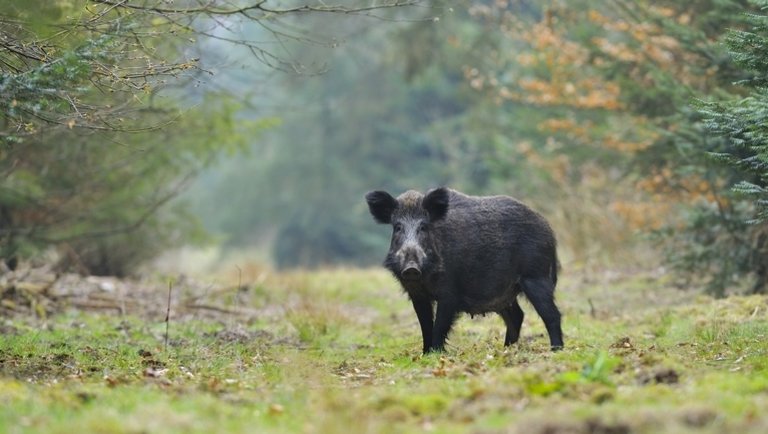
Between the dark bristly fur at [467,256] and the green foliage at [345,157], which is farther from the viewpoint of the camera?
the green foliage at [345,157]

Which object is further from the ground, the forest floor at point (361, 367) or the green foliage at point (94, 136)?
the green foliage at point (94, 136)

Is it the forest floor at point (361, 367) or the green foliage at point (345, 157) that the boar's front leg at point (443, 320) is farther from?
the green foliage at point (345, 157)

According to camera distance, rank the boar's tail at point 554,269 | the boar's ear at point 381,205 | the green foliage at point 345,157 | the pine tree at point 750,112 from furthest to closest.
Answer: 1. the green foliage at point 345,157
2. the boar's tail at point 554,269
3. the boar's ear at point 381,205
4. the pine tree at point 750,112

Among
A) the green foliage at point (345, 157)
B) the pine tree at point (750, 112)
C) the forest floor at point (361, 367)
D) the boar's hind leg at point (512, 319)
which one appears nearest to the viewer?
the forest floor at point (361, 367)

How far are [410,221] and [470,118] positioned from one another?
23.5 metres

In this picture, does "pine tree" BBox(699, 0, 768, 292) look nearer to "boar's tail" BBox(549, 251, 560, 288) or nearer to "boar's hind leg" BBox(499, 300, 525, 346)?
"boar's tail" BBox(549, 251, 560, 288)

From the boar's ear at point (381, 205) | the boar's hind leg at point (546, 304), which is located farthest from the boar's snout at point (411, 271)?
the boar's hind leg at point (546, 304)

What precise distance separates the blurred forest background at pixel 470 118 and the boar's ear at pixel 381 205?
190cm

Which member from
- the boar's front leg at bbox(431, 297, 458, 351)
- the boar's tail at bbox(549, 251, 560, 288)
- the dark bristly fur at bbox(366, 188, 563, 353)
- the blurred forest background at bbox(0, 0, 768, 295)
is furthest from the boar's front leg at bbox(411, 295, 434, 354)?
the blurred forest background at bbox(0, 0, 768, 295)

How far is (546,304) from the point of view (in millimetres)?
10414

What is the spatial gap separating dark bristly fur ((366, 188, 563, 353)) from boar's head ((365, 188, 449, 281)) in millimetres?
10

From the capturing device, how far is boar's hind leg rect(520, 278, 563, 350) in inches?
408

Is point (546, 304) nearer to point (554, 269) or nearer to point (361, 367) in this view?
point (554, 269)

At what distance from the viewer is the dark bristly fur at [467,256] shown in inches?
406
